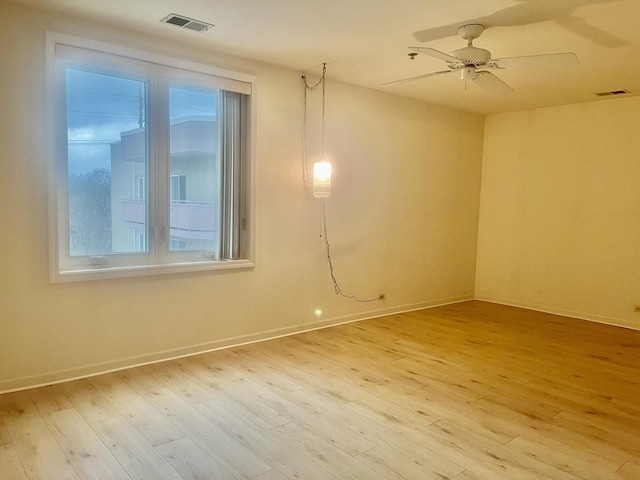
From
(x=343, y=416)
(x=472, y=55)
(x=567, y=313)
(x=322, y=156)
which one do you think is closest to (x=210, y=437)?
(x=343, y=416)

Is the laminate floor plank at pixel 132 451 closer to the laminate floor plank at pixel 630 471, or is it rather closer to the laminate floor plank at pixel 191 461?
the laminate floor plank at pixel 191 461

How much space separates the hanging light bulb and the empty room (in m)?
0.02

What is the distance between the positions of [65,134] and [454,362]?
354cm

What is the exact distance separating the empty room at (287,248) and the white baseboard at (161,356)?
18 mm

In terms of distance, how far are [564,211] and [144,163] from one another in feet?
16.4

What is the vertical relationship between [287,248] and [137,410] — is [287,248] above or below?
above

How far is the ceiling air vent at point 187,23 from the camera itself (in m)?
3.25

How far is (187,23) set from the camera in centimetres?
336

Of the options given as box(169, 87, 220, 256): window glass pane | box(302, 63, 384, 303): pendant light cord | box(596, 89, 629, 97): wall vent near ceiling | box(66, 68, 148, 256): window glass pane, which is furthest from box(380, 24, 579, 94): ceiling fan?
box(596, 89, 629, 97): wall vent near ceiling

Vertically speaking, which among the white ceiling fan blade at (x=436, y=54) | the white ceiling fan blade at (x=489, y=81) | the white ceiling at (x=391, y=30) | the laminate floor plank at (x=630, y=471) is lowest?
the laminate floor plank at (x=630, y=471)

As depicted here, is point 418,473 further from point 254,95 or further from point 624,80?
point 624,80

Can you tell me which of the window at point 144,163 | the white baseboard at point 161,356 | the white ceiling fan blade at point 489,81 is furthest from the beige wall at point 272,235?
the white ceiling fan blade at point 489,81

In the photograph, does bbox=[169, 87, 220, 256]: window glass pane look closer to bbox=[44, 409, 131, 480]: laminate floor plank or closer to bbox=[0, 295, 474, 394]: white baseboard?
bbox=[0, 295, 474, 394]: white baseboard

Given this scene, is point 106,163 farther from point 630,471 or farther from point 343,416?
point 630,471
